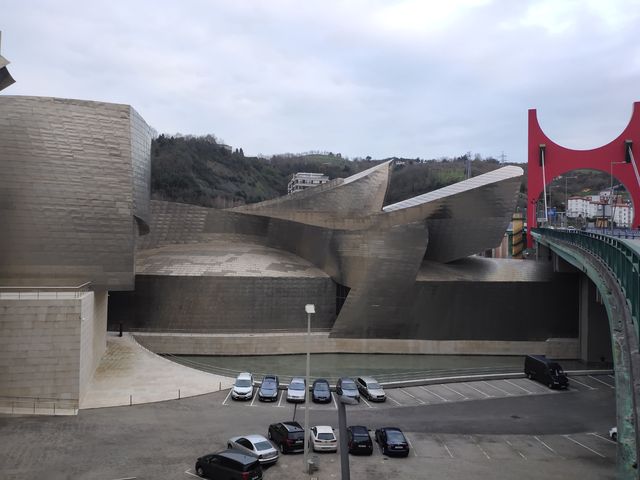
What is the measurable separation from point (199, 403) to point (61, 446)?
5.36m

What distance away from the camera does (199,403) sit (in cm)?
1894

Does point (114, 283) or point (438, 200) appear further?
point (438, 200)

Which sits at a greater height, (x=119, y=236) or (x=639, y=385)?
(x=119, y=236)

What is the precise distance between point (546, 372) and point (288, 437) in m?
13.1

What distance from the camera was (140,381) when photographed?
20906mm

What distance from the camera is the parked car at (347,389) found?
2005 centimetres

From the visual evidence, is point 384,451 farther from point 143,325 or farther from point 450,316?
point 143,325

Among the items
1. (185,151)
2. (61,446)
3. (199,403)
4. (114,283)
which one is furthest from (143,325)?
(185,151)

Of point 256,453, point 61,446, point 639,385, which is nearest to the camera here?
point 639,385

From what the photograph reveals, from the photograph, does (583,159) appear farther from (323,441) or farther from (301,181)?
(301,181)

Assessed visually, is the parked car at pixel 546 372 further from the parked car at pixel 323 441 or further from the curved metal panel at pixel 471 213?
the parked car at pixel 323 441

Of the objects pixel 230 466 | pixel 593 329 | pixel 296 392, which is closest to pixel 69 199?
pixel 296 392

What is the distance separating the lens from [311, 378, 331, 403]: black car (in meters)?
19.8

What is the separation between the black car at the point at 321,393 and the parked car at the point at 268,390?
1.38 m
